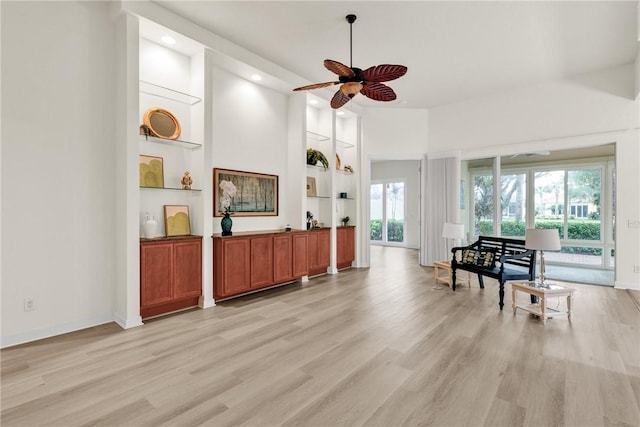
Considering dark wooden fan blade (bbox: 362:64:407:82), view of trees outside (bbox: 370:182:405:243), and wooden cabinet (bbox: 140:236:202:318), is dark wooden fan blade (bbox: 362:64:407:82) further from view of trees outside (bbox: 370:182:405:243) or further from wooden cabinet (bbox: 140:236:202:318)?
view of trees outside (bbox: 370:182:405:243)

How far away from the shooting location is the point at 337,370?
254 centimetres

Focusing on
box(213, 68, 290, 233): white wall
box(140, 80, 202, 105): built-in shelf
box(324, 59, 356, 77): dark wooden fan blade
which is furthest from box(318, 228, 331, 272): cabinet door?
box(324, 59, 356, 77): dark wooden fan blade

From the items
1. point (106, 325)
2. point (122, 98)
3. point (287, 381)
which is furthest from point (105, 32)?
point (287, 381)

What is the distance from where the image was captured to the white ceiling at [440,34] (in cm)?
365

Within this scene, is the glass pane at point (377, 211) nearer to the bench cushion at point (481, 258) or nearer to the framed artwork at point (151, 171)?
the bench cushion at point (481, 258)

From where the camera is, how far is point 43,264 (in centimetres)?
318

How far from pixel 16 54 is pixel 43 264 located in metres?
2.06

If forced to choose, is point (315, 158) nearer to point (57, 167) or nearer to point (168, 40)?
point (168, 40)

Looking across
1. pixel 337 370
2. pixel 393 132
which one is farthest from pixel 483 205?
pixel 337 370

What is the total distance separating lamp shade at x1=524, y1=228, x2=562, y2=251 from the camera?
3.78 meters

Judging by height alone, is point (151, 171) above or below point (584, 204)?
above

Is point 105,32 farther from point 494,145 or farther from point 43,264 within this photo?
point 494,145

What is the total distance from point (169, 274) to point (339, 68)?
3.07 metres

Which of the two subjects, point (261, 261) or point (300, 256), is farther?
point (300, 256)
